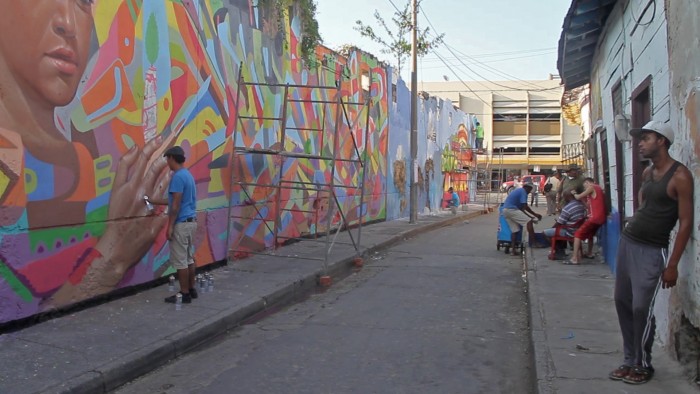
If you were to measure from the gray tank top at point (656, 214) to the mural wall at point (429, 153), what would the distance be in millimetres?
15414

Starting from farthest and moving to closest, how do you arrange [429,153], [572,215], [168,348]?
1. [429,153]
2. [572,215]
3. [168,348]

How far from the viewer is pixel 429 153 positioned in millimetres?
25578

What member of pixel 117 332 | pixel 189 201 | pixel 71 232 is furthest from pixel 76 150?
pixel 117 332

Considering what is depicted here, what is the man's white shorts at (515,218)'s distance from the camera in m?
12.7

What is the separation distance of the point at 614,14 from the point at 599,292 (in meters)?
4.03

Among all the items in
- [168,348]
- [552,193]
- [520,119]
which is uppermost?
[520,119]

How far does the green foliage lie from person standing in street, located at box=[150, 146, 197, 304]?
5.29 meters

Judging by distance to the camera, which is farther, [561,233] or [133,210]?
[561,233]

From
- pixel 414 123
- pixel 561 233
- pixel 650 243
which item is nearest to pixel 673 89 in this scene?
pixel 650 243

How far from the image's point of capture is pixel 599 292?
8188mm

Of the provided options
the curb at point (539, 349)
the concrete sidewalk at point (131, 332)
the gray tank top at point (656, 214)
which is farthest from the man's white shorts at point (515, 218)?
the gray tank top at point (656, 214)

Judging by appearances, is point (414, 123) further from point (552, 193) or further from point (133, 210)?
point (133, 210)

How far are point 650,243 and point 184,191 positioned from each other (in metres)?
4.77

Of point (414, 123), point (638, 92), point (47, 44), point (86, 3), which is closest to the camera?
point (47, 44)
